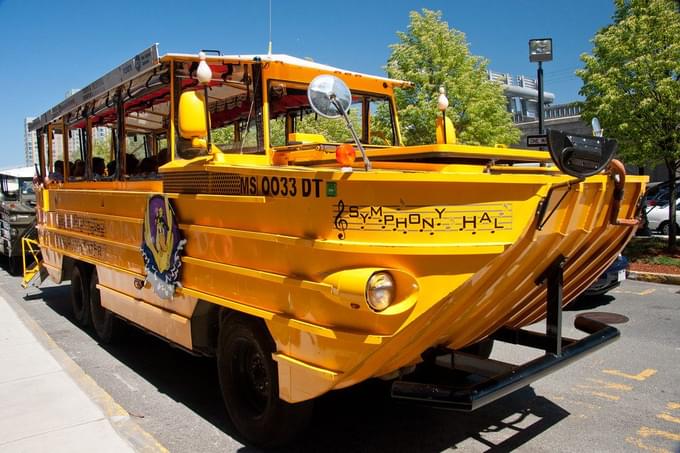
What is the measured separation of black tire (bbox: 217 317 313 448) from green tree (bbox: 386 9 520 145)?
35.2ft

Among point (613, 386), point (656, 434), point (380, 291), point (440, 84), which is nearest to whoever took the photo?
point (380, 291)

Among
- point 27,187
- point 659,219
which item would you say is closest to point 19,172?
point 27,187

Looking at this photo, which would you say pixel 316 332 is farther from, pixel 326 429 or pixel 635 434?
pixel 635 434

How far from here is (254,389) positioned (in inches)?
155

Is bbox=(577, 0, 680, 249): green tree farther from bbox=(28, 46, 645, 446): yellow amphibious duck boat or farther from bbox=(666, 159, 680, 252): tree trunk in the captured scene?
bbox=(28, 46, 645, 446): yellow amphibious duck boat

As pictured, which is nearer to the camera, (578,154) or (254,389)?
(578,154)

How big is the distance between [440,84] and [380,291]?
12.7 meters

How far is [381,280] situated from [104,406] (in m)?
2.81

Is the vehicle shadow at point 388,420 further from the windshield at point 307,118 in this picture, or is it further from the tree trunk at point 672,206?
the tree trunk at point 672,206

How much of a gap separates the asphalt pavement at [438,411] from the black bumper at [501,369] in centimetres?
49

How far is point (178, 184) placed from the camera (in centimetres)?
426

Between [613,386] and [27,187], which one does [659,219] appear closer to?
→ [613,386]

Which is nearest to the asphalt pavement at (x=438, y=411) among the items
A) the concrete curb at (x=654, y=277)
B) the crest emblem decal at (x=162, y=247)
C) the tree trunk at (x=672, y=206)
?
the crest emblem decal at (x=162, y=247)

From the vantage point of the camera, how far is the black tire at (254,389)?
3.58 meters
